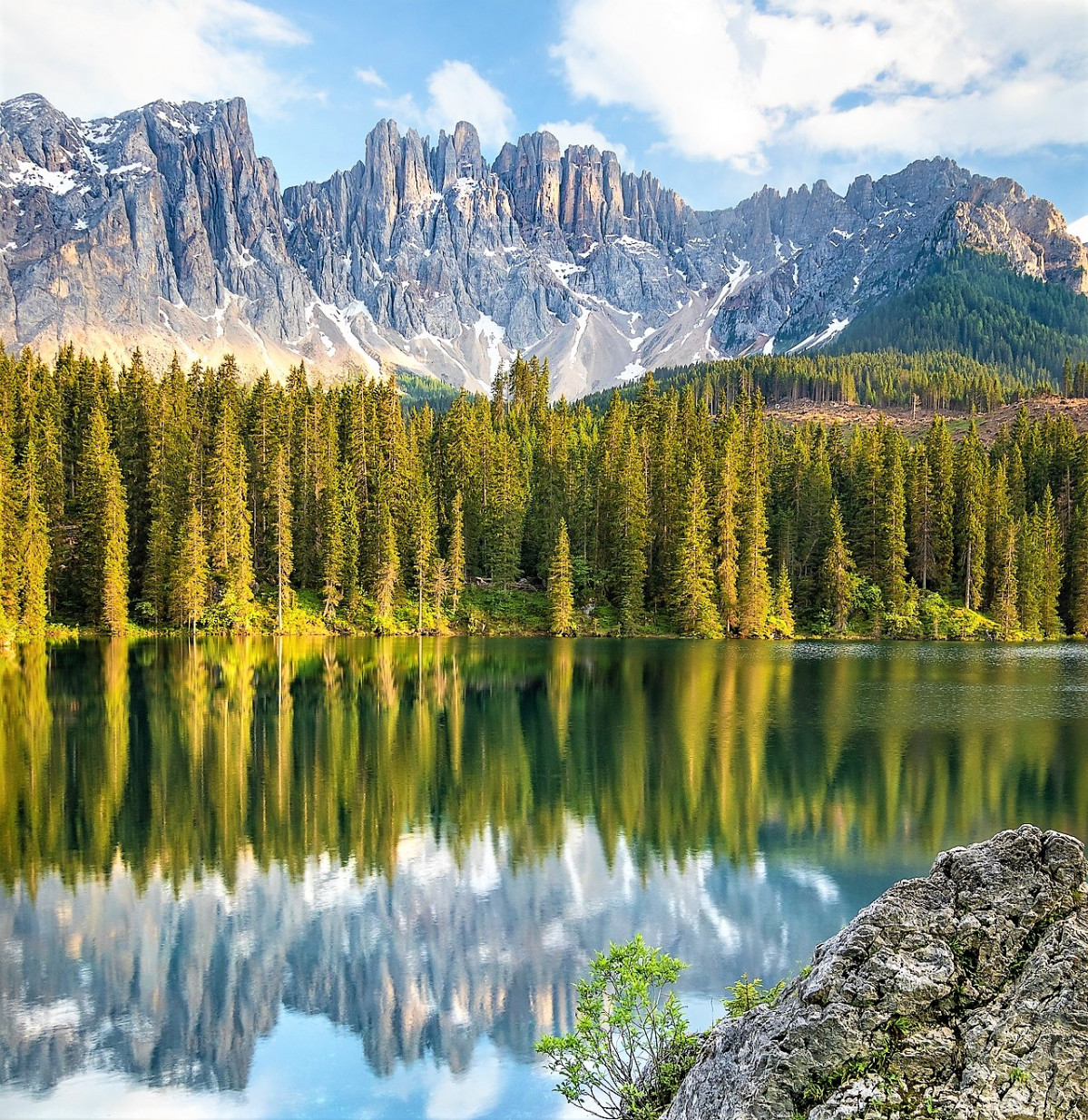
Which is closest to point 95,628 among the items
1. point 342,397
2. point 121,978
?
point 342,397

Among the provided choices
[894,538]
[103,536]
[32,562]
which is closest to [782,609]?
[894,538]

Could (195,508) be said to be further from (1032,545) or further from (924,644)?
(1032,545)

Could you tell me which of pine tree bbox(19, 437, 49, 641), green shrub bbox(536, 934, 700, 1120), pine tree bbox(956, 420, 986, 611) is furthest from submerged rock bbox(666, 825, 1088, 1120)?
pine tree bbox(956, 420, 986, 611)

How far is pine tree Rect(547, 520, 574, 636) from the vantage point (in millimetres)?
77562

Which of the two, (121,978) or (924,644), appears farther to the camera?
(924,644)

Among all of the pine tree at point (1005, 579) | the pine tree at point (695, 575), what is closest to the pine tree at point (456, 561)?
the pine tree at point (695, 575)

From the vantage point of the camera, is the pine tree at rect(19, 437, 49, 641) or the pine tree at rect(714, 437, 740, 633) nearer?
the pine tree at rect(19, 437, 49, 641)

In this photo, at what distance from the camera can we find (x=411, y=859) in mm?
17688

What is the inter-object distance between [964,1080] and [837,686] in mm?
41023

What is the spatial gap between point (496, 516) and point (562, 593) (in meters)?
13.4

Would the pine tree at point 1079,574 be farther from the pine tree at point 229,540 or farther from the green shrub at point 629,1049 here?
the green shrub at point 629,1049

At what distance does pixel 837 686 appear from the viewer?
4425cm

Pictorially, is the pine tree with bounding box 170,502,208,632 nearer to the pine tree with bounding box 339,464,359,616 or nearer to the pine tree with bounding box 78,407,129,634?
the pine tree with bounding box 78,407,129,634

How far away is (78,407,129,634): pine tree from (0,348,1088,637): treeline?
9.4 inches
